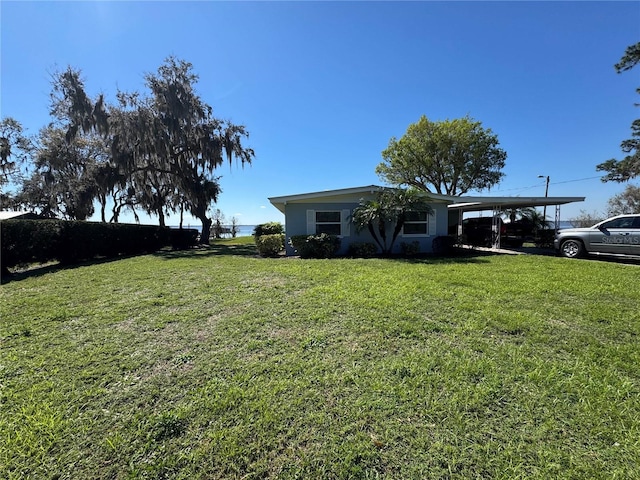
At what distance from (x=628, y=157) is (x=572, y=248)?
1039 cm

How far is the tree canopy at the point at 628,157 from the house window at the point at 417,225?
1154 centimetres

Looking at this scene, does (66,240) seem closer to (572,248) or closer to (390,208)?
(390,208)

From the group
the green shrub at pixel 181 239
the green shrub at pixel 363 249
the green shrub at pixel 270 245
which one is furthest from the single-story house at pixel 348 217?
the green shrub at pixel 181 239

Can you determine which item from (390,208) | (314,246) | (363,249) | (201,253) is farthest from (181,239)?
(390,208)

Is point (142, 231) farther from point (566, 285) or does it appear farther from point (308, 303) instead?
point (566, 285)

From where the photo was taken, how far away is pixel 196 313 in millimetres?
4164

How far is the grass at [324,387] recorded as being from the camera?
68.4 inches

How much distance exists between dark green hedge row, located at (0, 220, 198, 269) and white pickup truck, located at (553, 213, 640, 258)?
1696cm

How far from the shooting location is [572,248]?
984cm

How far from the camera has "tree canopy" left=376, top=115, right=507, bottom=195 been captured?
20703 millimetres

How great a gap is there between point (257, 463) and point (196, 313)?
112 inches

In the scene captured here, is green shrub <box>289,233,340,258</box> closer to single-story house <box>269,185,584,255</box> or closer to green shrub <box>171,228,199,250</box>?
single-story house <box>269,185,584,255</box>

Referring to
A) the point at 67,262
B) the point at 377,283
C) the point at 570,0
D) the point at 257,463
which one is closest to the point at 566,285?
the point at 377,283

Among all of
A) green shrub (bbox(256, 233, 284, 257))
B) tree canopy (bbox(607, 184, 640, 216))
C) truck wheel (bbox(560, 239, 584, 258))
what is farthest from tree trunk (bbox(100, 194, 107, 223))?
tree canopy (bbox(607, 184, 640, 216))
